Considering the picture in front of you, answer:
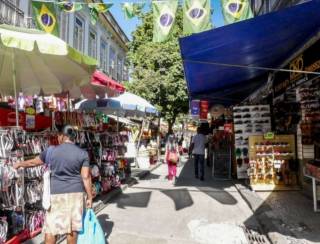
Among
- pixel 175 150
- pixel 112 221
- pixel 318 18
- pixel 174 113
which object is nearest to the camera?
pixel 318 18

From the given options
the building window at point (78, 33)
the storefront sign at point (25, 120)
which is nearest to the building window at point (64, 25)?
the building window at point (78, 33)

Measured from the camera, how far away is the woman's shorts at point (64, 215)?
5.00 metres

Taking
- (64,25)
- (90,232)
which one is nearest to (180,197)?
(90,232)

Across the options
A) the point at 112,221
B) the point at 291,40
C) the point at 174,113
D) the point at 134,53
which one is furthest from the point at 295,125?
the point at 134,53

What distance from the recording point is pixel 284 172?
1063 cm

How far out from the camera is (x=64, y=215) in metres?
5.02

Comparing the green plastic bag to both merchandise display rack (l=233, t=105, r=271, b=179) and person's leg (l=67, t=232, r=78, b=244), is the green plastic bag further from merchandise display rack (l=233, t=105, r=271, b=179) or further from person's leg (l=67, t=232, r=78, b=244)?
merchandise display rack (l=233, t=105, r=271, b=179)

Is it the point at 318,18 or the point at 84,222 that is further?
the point at 318,18

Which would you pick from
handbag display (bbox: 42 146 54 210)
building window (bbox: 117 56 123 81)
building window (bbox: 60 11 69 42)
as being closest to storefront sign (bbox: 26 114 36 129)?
handbag display (bbox: 42 146 54 210)

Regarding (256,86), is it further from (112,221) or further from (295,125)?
(112,221)

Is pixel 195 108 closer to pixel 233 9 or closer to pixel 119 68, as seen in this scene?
pixel 233 9

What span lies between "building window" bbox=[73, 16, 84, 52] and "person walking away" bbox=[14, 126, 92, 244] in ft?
55.8

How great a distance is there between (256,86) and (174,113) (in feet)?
47.4

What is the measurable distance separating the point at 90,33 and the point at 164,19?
51.7 ft
